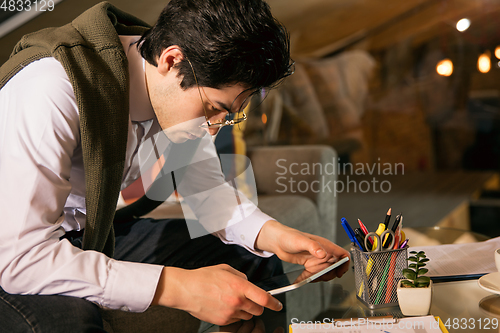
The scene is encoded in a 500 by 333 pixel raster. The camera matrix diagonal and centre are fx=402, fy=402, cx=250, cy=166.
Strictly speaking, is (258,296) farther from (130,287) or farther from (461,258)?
(461,258)

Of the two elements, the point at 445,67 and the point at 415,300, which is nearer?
the point at 415,300

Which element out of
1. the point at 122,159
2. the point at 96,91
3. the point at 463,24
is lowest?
the point at 122,159

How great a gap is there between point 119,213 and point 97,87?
18.1 inches

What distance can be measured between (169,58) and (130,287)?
0.43m

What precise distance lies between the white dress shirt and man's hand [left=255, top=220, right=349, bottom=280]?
304 millimetres

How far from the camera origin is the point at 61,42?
28.0 inches

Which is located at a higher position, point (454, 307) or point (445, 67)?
point (445, 67)

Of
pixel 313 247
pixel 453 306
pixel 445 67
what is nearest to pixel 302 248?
pixel 313 247

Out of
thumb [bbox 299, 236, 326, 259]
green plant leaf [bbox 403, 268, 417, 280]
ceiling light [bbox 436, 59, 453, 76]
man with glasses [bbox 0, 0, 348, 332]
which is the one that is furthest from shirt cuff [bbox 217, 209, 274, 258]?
ceiling light [bbox 436, 59, 453, 76]

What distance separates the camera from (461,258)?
0.80 meters

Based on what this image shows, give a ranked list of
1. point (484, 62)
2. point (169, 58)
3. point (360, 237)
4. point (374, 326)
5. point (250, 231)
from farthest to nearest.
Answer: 1. point (484, 62)
2. point (250, 231)
3. point (169, 58)
4. point (360, 237)
5. point (374, 326)

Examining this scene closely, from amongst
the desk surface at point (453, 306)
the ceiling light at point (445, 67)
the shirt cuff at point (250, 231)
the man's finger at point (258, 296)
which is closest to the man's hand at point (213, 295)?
the man's finger at point (258, 296)

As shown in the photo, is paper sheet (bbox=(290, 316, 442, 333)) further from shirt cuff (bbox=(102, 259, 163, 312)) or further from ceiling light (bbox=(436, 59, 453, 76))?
ceiling light (bbox=(436, 59, 453, 76))

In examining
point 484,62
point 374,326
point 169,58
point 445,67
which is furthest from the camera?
point 445,67
